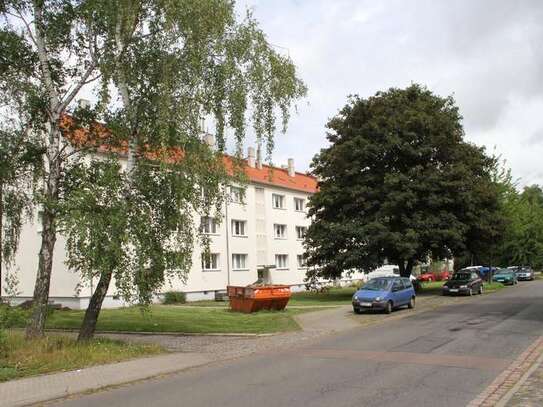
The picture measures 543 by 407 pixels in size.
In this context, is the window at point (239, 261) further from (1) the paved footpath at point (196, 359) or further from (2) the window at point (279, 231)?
(1) the paved footpath at point (196, 359)

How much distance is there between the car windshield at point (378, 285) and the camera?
26.0 m

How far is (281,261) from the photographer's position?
5150 centimetres

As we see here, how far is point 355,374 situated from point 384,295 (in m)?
14.8

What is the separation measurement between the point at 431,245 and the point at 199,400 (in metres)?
29.3

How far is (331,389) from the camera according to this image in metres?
9.37

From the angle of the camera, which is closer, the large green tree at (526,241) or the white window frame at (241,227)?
the white window frame at (241,227)

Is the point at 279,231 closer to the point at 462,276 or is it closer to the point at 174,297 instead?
the point at 174,297

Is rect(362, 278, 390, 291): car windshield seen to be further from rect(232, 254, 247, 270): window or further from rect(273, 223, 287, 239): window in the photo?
rect(273, 223, 287, 239): window

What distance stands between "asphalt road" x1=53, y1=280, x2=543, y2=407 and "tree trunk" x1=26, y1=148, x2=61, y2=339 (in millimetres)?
4876

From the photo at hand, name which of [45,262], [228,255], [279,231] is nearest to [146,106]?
[45,262]

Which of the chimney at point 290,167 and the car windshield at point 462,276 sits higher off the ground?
the chimney at point 290,167

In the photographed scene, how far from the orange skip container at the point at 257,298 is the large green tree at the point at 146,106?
11.4m

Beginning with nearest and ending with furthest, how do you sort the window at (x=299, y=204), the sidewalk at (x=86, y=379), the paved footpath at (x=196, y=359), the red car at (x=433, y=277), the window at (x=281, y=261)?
the sidewalk at (x=86, y=379) → the paved footpath at (x=196, y=359) → the window at (x=281, y=261) → the window at (x=299, y=204) → the red car at (x=433, y=277)

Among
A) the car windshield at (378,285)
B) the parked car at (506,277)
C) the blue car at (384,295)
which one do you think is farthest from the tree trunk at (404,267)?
the parked car at (506,277)
